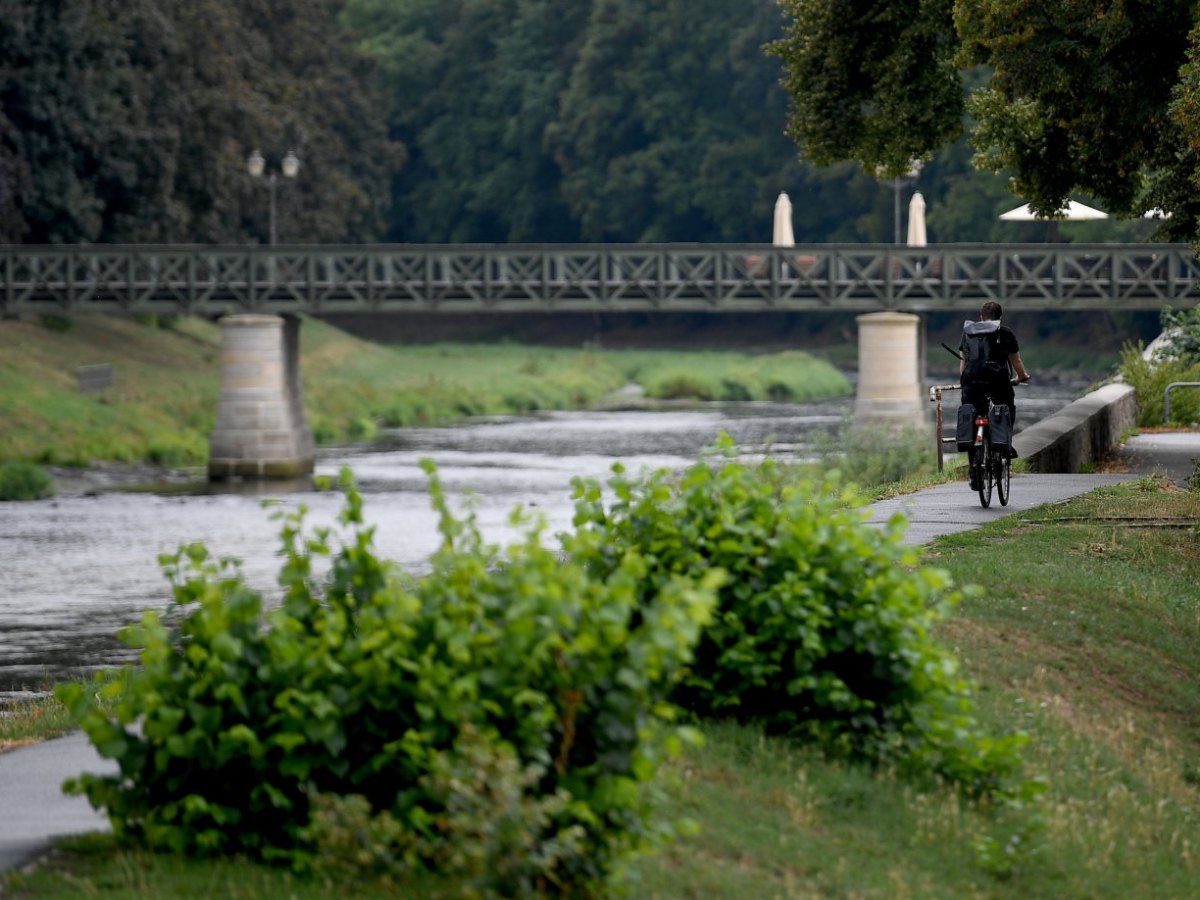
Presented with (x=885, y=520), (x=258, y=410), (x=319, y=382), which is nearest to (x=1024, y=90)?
(x=885, y=520)

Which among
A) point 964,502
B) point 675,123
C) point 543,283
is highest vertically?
point 675,123

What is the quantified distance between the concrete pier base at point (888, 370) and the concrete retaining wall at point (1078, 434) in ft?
76.2

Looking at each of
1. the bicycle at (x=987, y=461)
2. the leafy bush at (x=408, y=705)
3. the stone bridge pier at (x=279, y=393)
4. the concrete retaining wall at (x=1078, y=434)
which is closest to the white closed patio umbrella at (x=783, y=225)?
the stone bridge pier at (x=279, y=393)

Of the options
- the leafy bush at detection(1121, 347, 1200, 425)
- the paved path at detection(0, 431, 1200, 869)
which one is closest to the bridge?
the leafy bush at detection(1121, 347, 1200, 425)

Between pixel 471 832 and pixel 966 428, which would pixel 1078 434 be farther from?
pixel 471 832

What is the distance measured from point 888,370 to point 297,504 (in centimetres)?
3191

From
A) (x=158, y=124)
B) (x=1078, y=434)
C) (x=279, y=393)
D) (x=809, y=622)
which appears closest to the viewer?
(x=809, y=622)

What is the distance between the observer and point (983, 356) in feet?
53.8

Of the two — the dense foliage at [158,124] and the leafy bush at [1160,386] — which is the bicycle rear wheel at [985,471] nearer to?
the leafy bush at [1160,386]

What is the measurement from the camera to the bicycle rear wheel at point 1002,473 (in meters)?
16.3

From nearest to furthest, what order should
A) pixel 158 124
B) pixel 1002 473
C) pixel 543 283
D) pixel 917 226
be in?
pixel 1002 473
pixel 917 226
pixel 543 283
pixel 158 124

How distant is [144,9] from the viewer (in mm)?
60656

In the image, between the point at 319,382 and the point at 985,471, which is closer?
the point at 985,471

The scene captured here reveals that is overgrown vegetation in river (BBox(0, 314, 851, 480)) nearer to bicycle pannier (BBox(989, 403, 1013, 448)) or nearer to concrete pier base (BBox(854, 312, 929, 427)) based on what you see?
concrete pier base (BBox(854, 312, 929, 427))
